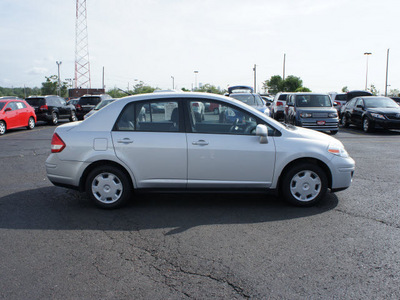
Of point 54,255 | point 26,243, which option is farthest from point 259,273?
point 26,243

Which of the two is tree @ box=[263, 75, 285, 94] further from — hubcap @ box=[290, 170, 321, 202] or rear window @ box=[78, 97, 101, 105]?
hubcap @ box=[290, 170, 321, 202]

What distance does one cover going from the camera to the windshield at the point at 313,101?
16672mm

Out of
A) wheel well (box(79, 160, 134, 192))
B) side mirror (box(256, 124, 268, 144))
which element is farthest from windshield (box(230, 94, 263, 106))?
wheel well (box(79, 160, 134, 192))

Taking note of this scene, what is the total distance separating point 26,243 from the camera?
4.28m

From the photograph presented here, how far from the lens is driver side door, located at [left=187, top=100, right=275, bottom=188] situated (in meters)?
5.32

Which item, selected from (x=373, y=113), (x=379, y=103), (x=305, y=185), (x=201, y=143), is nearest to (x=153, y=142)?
(x=201, y=143)

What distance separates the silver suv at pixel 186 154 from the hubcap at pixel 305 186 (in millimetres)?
14

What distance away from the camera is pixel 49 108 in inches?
862

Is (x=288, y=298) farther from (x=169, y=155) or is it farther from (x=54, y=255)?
(x=169, y=155)

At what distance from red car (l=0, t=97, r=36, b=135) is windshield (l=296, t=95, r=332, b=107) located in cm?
1270

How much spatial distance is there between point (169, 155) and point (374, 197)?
3.31m

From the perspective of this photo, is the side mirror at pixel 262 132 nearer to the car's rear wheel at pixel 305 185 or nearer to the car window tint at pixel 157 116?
the car's rear wheel at pixel 305 185

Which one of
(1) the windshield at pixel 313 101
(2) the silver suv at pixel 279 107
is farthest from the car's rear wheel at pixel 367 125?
(2) the silver suv at pixel 279 107

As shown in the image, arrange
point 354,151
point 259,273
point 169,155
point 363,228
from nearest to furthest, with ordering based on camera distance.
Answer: point 259,273 → point 363,228 → point 169,155 → point 354,151
